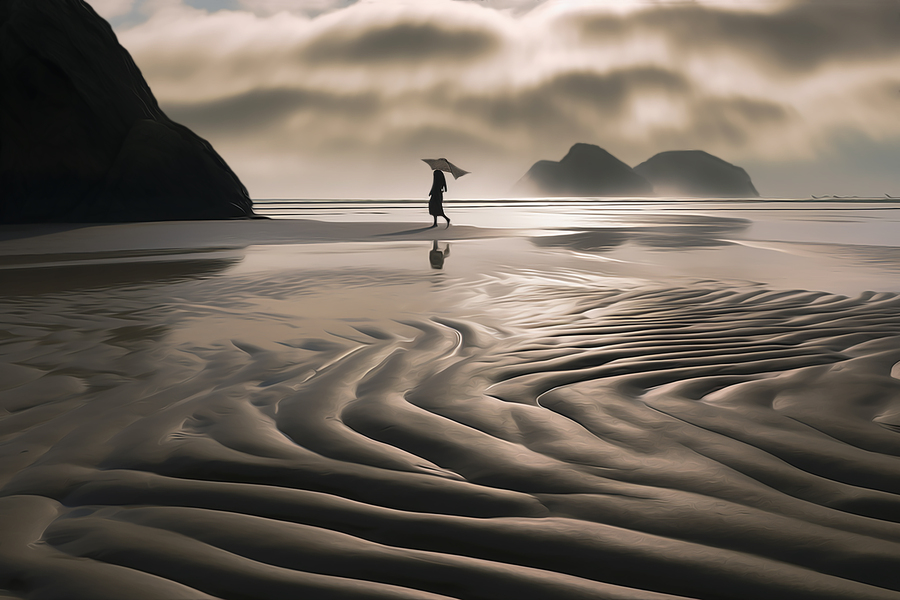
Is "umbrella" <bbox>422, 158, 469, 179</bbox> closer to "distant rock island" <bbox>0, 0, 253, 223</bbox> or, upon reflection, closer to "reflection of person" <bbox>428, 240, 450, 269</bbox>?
"reflection of person" <bbox>428, 240, 450, 269</bbox>

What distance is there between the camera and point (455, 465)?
7.55ft

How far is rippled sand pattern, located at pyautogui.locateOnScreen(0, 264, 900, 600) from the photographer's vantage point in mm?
1595

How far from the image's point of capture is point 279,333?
4.79 meters

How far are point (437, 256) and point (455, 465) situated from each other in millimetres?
9222

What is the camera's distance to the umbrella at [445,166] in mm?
19703

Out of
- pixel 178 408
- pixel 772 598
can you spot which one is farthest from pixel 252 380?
pixel 772 598

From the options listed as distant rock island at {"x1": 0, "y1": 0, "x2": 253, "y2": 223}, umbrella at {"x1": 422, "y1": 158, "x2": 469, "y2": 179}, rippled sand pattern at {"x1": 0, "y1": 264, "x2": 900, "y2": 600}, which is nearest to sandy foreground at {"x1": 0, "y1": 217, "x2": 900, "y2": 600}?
rippled sand pattern at {"x1": 0, "y1": 264, "x2": 900, "y2": 600}

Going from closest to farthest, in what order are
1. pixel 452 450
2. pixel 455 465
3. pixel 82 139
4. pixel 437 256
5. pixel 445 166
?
pixel 455 465
pixel 452 450
pixel 437 256
pixel 445 166
pixel 82 139

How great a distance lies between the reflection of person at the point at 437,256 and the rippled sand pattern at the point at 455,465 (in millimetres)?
5209

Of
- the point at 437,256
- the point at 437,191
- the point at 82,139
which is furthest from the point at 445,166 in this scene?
the point at 82,139

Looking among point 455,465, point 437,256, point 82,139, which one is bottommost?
point 455,465

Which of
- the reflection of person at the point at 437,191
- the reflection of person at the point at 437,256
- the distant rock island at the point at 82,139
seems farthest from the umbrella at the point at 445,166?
the distant rock island at the point at 82,139

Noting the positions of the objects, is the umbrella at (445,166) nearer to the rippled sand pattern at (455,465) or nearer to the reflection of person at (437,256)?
the reflection of person at (437,256)

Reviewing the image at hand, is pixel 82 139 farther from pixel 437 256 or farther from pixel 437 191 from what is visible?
pixel 437 256
